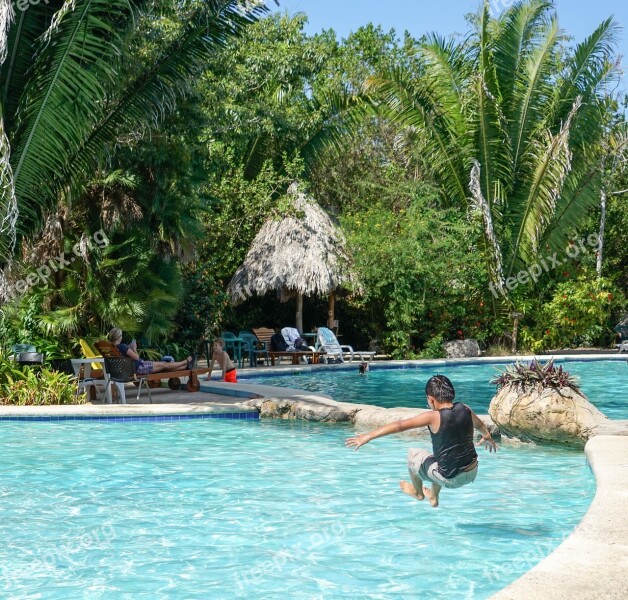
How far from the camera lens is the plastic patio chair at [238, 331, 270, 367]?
67.7 ft

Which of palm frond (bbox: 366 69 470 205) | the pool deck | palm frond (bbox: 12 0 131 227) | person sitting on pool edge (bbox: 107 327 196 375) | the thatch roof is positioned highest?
palm frond (bbox: 366 69 470 205)

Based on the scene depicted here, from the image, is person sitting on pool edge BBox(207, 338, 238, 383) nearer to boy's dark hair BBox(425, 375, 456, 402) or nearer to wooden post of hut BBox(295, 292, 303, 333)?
wooden post of hut BBox(295, 292, 303, 333)

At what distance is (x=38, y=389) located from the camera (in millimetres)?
12641

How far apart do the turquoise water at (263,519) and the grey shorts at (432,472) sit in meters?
0.54

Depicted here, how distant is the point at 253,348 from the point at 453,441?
14975 millimetres

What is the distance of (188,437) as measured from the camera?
11141 mm

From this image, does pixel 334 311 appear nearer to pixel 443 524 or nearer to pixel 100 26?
pixel 100 26

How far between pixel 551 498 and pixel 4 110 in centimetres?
860

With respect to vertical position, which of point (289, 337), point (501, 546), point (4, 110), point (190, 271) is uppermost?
point (4, 110)

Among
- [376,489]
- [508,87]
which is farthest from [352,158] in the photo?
[376,489]

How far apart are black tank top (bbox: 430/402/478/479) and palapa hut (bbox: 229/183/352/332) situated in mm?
16331

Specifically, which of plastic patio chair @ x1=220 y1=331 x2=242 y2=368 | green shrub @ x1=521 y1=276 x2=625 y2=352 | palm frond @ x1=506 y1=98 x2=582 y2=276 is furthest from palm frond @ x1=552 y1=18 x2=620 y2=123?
plastic patio chair @ x1=220 y1=331 x2=242 y2=368

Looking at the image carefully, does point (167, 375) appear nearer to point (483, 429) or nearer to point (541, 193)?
point (483, 429)

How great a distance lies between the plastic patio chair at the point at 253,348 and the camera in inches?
813
